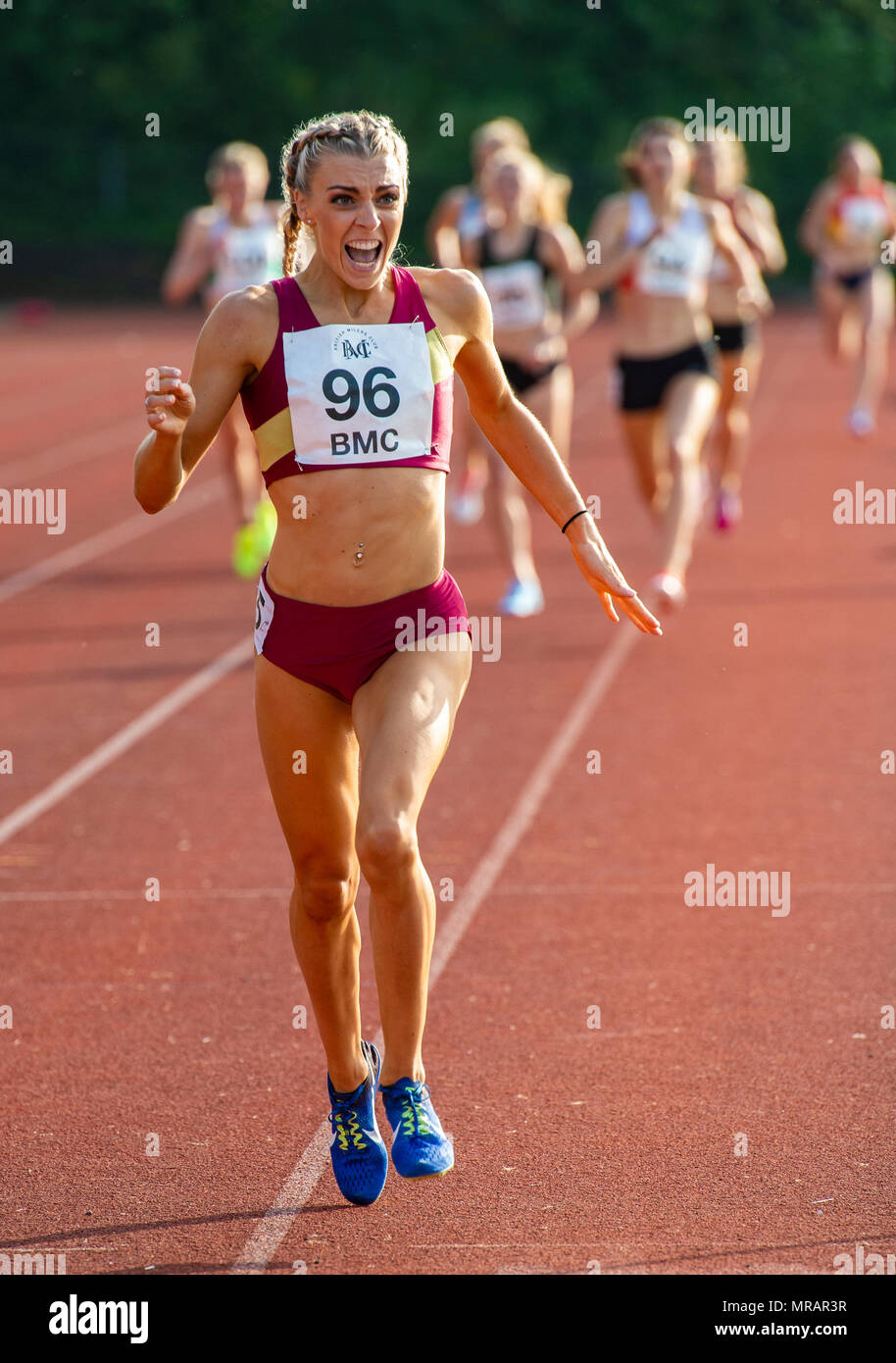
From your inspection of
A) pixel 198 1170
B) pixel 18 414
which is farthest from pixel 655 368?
pixel 18 414

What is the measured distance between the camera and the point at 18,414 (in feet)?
70.2

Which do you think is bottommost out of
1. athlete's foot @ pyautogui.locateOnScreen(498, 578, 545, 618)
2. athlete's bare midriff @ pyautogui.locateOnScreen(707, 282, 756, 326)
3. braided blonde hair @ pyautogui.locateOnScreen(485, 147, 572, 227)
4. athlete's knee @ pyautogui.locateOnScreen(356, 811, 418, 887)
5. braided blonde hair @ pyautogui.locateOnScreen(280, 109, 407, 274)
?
athlete's knee @ pyautogui.locateOnScreen(356, 811, 418, 887)

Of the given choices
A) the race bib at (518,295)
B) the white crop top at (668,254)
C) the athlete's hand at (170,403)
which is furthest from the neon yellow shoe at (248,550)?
the athlete's hand at (170,403)

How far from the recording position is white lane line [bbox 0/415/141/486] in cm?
1730

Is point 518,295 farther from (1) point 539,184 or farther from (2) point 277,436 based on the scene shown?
(2) point 277,436

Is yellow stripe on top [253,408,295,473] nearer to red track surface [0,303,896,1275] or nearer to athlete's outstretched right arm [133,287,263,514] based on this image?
athlete's outstretched right arm [133,287,263,514]

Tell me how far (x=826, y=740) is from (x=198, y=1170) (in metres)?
4.27

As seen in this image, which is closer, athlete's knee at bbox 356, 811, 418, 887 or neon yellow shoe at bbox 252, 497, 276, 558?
athlete's knee at bbox 356, 811, 418, 887

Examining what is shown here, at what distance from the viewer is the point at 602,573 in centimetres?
389

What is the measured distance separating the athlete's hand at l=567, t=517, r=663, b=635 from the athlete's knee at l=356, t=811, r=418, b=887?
668 millimetres

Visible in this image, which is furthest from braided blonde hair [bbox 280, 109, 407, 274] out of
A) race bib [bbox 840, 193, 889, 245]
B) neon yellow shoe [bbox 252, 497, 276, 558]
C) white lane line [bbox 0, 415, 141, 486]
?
race bib [bbox 840, 193, 889, 245]

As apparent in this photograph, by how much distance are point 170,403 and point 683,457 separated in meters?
5.98

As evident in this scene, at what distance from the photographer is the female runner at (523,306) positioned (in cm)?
1004
